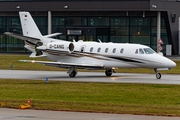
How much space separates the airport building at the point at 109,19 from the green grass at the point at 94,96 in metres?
39.4

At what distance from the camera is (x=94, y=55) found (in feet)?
133

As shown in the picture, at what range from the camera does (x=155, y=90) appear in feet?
101

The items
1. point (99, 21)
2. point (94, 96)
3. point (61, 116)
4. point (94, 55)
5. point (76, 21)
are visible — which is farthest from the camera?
point (76, 21)

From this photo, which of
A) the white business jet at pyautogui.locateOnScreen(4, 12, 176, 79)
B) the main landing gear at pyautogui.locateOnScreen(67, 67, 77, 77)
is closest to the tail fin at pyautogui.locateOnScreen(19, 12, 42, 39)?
the white business jet at pyautogui.locateOnScreen(4, 12, 176, 79)

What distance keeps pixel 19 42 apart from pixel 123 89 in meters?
51.6

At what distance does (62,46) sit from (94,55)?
2411 millimetres

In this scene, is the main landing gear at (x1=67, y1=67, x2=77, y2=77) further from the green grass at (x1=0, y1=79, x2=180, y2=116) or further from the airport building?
the airport building

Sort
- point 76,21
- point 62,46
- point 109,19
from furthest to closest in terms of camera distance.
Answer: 1. point 76,21
2. point 109,19
3. point 62,46

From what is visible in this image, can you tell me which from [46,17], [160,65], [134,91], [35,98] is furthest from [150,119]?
[46,17]

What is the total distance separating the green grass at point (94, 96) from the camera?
910 inches

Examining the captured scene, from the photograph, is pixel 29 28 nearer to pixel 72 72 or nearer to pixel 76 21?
pixel 72 72

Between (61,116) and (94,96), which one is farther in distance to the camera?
(94,96)

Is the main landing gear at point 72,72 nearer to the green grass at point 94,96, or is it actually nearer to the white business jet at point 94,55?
the white business jet at point 94,55

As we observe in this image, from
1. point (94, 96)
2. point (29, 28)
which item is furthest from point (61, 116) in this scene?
point (29, 28)
